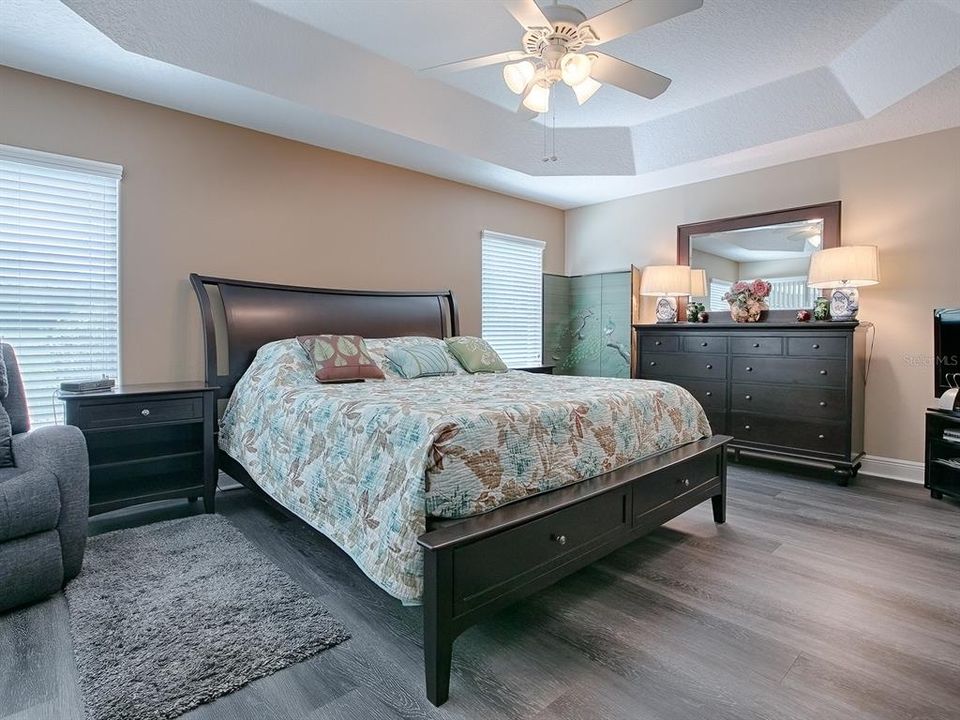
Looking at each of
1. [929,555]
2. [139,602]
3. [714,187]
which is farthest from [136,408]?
[714,187]

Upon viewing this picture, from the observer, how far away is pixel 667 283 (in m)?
4.84

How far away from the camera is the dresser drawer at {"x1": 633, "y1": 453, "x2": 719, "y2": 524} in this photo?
2348 millimetres

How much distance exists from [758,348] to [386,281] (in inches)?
124

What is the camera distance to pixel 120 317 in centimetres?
320

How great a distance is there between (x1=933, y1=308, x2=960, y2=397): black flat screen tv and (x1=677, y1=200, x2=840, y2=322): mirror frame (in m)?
0.99

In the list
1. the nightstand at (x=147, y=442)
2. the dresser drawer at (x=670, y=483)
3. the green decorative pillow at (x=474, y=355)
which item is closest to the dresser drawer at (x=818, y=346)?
the dresser drawer at (x=670, y=483)

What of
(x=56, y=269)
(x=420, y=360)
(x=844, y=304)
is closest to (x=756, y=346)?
(x=844, y=304)

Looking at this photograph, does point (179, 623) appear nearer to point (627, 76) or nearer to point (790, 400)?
point (627, 76)

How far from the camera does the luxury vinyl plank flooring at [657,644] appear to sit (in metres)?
1.53

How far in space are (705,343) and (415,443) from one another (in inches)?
140

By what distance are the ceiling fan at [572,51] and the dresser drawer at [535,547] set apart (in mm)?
1959

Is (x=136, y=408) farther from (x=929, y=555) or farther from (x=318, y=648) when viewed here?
(x=929, y=555)

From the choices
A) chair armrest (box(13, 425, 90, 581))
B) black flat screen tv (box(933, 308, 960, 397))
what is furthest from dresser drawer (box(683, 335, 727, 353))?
chair armrest (box(13, 425, 90, 581))

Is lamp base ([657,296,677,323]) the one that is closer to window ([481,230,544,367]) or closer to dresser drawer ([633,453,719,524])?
window ([481,230,544,367])
